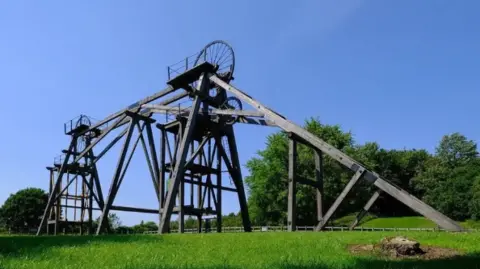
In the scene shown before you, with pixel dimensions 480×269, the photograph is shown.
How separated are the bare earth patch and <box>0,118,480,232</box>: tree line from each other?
72.4ft

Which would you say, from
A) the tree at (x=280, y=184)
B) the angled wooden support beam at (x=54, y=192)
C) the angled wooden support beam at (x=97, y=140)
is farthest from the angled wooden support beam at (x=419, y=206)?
the tree at (x=280, y=184)

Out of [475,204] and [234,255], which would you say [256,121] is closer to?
[234,255]

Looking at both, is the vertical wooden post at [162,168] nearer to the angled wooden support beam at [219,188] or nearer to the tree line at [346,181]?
the angled wooden support beam at [219,188]

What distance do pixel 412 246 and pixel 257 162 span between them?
4617 centimetres

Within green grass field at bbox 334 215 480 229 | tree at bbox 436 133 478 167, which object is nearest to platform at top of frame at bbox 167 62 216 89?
green grass field at bbox 334 215 480 229

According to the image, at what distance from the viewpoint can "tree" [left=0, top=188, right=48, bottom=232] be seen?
84.1 meters

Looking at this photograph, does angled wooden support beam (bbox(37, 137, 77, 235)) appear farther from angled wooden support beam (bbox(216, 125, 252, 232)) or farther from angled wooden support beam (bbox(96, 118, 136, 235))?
angled wooden support beam (bbox(216, 125, 252, 232))

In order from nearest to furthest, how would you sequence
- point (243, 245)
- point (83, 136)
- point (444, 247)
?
1. point (444, 247)
2. point (243, 245)
3. point (83, 136)

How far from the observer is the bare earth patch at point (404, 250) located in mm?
11675

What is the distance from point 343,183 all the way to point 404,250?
44315mm

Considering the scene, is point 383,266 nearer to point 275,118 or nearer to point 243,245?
point 243,245

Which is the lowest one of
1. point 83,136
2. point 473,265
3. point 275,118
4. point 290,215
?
point 473,265

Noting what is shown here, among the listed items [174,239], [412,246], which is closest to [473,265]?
[412,246]

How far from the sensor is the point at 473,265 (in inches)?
394
